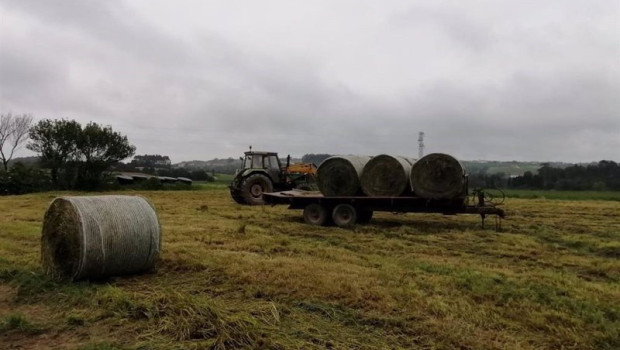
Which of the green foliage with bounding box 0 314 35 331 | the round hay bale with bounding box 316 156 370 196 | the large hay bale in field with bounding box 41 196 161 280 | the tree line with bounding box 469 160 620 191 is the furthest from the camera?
the tree line with bounding box 469 160 620 191

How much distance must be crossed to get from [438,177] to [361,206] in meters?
2.12

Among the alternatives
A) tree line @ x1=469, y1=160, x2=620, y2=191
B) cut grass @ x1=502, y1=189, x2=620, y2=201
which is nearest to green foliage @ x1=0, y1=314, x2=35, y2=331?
cut grass @ x1=502, y1=189, x2=620, y2=201

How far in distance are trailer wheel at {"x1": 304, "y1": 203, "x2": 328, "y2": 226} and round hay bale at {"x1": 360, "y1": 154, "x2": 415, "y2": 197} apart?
4.13ft

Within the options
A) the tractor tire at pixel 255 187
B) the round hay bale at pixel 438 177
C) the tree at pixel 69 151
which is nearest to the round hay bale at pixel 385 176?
the round hay bale at pixel 438 177

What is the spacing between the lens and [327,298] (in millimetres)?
5691

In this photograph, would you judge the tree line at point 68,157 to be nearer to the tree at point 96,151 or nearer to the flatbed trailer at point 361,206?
the tree at point 96,151

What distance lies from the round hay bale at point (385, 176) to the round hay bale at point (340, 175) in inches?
10.3

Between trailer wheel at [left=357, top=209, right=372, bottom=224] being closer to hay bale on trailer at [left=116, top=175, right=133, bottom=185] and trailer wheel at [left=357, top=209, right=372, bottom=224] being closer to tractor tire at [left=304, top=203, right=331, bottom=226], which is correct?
tractor tire at [left=304, top=203, right=331, bottom=226]

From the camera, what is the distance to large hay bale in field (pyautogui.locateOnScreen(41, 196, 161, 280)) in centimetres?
644

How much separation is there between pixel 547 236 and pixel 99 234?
9184 mm

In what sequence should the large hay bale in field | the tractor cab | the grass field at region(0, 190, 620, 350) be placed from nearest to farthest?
1. the grass field at region(0, 190, 620, 350)
2. the large hay bale in field
3. the tractor cab

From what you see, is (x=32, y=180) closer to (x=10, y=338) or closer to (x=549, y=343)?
(x=10, y=338)

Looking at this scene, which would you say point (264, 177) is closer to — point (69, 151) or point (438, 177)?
point (438, 177)

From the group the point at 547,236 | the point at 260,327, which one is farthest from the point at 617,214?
the point at 260,327
